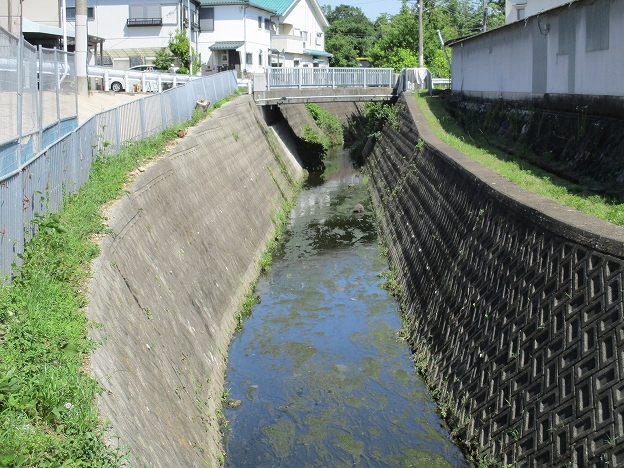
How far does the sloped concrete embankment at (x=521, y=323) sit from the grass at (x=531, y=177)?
0.83 meters

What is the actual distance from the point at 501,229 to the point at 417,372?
129 inches

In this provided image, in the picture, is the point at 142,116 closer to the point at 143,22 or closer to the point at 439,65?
the point at 143,22

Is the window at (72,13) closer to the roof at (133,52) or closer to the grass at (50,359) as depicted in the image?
the roof at (133,52)

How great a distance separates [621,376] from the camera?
22.3 ft

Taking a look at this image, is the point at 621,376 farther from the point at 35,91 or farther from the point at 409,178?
the point at 409,178

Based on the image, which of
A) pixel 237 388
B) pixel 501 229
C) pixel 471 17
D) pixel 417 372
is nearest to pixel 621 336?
pixel 501 229

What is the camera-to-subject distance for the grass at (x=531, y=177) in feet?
37.4

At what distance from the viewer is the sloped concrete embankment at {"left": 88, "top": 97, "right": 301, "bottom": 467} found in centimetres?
800

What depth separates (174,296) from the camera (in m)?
12.2

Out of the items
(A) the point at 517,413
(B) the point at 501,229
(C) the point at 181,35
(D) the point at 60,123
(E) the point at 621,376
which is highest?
(C) the point at 181,35

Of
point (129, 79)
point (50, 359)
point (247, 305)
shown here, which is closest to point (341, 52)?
point (129, 79)

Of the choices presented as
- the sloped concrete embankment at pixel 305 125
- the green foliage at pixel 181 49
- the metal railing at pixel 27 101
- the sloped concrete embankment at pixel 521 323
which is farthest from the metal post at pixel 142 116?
the green foliage at pixel 181 49

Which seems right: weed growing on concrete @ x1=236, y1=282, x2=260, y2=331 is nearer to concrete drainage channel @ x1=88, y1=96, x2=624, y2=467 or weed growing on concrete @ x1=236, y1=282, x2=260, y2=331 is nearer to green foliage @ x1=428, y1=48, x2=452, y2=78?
concrete drainage channel @ x1=88, y1=96, x2=624, y2=467

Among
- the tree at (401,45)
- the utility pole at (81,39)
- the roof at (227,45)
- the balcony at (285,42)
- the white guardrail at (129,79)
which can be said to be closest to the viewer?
the utility pole at (81,39)
